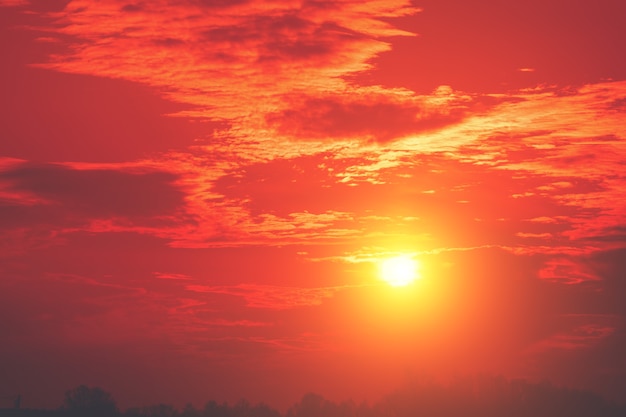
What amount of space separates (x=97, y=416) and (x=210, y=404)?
98.7 ft

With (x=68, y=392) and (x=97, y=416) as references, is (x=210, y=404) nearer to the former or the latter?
(x=68, y=392)

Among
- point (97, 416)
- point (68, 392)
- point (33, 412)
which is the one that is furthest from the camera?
point (68, 392)

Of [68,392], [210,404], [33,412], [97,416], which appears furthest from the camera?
[210,404]

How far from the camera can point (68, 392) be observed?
316 feet

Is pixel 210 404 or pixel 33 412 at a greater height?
pixel 210 404

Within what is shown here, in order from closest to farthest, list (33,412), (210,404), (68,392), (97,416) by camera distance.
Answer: (33,412) < (97,416) < (68,392) < (210,404)

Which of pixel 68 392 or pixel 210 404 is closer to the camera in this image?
pixel 68 392

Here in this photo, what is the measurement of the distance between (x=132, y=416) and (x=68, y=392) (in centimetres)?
1259

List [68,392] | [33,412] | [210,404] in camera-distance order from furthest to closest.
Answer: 1. [210,404]
2. [68,392]
3. [33,412]

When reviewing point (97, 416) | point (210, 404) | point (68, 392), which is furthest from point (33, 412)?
point (210, 404)

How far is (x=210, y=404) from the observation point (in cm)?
11275

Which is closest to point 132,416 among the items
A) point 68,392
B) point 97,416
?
point 97,416

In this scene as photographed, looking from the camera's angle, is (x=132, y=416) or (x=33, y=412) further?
(x=132, y=416)

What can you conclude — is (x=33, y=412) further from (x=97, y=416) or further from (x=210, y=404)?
(x=210, y=404)
